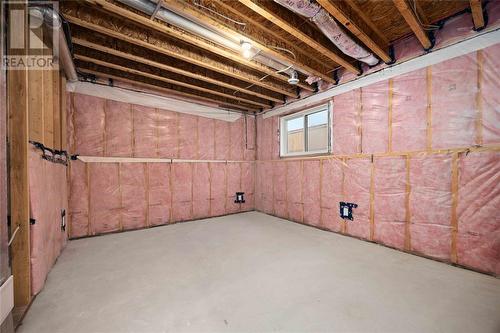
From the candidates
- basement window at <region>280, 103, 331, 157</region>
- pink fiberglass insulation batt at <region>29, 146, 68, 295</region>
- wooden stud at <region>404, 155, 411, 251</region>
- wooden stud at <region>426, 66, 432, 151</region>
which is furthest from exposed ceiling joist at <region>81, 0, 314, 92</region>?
wooden stud at <region>404, 155, 411, 251</region>

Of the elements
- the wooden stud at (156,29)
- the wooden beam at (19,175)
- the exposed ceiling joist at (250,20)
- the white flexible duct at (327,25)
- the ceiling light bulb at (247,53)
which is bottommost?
the wooden beam at (19,175)

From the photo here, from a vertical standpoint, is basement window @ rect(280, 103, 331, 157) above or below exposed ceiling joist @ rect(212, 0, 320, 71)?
below

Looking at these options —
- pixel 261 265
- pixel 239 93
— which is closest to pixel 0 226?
pixel 261 265

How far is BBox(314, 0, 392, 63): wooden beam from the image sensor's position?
6.35 ft

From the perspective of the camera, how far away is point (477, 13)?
6.60 ft

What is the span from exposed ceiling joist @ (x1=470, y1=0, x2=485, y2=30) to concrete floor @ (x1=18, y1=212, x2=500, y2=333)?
103 inches

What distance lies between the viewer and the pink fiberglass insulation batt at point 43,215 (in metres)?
1.75

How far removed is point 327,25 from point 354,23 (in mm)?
290

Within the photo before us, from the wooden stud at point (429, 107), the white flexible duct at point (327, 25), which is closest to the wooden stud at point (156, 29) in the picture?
the white flexible duct at point (327, 25)

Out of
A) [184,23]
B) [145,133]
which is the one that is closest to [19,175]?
[184,23]

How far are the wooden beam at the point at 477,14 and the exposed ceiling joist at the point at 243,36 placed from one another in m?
1.24

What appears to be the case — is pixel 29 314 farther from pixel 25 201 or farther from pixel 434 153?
pixel 434 153

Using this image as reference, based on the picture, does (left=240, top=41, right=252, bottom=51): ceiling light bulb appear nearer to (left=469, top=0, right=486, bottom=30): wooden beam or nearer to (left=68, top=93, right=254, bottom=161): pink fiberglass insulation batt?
(left=469, top=0, right=486, bottom=30): wooden beam

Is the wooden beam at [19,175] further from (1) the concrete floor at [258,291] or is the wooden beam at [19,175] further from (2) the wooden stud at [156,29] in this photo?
(2) the wooden stud at [156,29]
